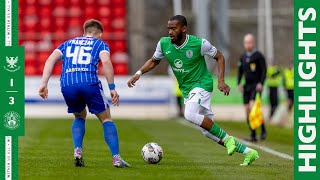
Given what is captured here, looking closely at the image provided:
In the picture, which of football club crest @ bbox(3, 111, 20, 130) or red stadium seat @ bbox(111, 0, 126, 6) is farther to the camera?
red stadium seat @ bbox(111, 0, 126, 6)

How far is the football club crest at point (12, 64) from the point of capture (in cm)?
1009

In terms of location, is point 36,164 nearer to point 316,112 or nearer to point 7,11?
point 7,11

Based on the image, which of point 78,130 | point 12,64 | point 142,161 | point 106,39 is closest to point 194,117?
point 142,161

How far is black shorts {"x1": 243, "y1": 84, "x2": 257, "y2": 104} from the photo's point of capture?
19516 millimetres

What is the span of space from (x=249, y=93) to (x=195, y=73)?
23.2 ft

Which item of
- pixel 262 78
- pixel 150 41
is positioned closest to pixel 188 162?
pixel 262 78

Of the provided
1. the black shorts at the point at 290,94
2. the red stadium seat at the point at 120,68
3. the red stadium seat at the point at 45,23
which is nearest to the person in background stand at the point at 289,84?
the black shorts at the point at 290,94

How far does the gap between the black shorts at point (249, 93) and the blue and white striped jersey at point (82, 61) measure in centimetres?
810

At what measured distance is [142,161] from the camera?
1305 cm

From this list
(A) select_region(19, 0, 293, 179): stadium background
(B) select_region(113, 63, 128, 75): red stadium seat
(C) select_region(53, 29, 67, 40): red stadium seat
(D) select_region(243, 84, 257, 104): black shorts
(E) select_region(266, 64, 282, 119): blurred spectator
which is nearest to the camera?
(A) select_region(19, 0, 293, 179): stadium background

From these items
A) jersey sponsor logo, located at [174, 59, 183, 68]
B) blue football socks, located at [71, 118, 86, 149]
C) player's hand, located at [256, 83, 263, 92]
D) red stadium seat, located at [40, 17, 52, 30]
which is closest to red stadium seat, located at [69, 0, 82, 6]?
red stadium seat, located at [40, 17, 52, 30]

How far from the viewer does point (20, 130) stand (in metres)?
10.4

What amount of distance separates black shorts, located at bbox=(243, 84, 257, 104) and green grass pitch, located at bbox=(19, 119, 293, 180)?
2.95 feet

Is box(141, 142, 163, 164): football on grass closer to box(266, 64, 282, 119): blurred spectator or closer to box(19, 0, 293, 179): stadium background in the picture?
box(19, 0, 293, 179): stadium background
